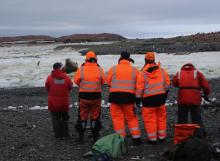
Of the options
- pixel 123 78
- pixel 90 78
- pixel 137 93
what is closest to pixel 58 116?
pixel 90 78

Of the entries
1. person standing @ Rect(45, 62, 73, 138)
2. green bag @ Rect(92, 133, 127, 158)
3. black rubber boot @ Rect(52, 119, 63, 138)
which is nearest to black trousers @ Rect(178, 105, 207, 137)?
green bag @ Rect(92, 133, 127, 158)

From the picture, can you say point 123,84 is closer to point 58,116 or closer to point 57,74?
point 57,74

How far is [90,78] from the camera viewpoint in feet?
31.4

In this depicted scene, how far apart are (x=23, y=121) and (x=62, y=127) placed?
2.80m

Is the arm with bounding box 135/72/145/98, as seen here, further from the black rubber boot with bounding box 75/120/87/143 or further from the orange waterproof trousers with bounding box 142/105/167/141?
the black rubber boot with bounding box 75/120/87/143

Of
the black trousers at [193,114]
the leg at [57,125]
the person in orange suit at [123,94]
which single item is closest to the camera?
the person in orange suit at [123,94]

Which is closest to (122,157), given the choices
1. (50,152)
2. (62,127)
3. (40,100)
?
(50,152)

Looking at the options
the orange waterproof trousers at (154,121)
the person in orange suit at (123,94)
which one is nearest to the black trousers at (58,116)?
the person in orange suit at (123,94)

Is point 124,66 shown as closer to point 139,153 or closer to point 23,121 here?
point 139,153

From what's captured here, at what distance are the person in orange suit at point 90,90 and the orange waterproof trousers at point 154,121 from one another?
996mm

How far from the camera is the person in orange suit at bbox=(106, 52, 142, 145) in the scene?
9.20 m

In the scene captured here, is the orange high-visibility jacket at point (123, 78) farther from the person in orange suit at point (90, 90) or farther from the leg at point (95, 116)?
the leg at point (95, 116)

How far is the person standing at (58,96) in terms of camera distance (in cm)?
1018

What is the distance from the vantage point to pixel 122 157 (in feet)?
27.8
